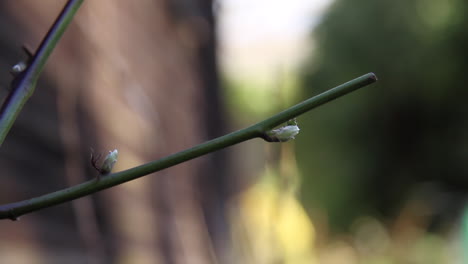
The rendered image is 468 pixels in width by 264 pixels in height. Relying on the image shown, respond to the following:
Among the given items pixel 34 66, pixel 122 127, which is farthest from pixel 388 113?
pixel 34 66

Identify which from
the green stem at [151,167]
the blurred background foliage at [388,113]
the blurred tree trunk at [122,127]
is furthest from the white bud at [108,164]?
the blurred background foliage at [388,113]

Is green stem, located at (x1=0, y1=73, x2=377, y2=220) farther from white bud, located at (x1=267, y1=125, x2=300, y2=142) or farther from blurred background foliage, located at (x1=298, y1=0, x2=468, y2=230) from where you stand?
blurred background foliage, located at (x1=298, y1=0, x2=468, y2=230)

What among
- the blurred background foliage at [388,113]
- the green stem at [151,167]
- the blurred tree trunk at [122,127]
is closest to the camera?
the green stem at [151,167]

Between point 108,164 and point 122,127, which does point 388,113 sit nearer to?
point 122,127

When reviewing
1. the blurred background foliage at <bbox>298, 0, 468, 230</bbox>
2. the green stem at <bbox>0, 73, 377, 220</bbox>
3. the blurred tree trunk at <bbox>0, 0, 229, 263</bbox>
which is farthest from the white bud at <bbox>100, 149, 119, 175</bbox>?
the blurred background foliage at <bbox>298, 0, 468, 230</bbox>

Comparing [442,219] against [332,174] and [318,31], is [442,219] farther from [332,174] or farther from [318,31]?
[318,31]

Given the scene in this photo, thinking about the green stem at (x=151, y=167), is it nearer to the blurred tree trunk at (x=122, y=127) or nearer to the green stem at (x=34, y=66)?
the green stem at (x=34, y=66)
